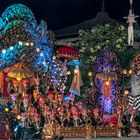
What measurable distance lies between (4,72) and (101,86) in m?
4.60

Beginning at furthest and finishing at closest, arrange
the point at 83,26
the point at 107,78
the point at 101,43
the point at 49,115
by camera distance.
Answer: the point at 83,26 → the point at 101,43 → the point at 107,78 → the point at 49,115

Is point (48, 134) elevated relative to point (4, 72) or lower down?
lower down

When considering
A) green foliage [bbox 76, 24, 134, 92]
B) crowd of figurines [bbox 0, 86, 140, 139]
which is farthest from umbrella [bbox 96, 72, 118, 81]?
green foliage [bbox 76, 24, 134, 92]

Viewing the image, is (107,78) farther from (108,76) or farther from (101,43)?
(101,43)

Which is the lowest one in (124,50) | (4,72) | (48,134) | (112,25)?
(48,134)

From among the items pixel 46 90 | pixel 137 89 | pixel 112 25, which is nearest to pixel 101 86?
pixel 46 90

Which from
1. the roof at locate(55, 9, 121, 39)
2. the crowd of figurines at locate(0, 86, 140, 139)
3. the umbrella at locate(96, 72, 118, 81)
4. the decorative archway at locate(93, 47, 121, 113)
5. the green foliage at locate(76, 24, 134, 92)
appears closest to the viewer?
the crowd of figurines at locate(0, 86, 140, 139)

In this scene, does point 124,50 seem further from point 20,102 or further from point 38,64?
point 20,102

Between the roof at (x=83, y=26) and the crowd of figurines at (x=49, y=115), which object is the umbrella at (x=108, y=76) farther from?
the roof at (x=83, y=26)

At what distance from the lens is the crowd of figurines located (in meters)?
17.0

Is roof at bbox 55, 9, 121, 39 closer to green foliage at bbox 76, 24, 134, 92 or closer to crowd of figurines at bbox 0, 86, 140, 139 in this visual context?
green foliage at bbox 76, 24, 134, 92

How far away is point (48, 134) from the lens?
16.9 m

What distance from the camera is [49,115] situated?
1727cm

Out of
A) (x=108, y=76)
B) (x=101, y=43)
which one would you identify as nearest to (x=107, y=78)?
(x=108, y=76)
